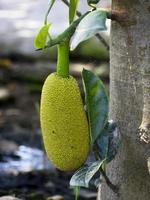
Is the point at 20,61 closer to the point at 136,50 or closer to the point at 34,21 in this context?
the point at 34,21

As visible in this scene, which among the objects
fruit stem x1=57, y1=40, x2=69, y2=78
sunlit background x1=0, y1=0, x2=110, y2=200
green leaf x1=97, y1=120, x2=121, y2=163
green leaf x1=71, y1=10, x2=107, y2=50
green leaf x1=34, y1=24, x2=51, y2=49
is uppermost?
green leaf x1=71, y1=10, x2=107, y2=50

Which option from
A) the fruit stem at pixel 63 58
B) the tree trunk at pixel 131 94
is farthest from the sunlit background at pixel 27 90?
the fruit stem at pixel 63 58

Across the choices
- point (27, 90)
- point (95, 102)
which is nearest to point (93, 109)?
point (95, 102)

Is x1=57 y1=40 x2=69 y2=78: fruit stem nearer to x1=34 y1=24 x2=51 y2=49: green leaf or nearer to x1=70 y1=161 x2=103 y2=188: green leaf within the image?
x1=34 y1=24 x2=51 y2=49: green leaf

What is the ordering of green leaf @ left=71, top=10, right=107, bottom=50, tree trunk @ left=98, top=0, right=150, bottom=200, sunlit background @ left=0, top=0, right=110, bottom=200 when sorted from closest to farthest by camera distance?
green leaf @ left=71, top=10, right=107, bottom=50 → tree trunk @ left=98, top=0, right=150, bottom=200 → sunlit background @ left=0, top=0, right=110, bottom=200

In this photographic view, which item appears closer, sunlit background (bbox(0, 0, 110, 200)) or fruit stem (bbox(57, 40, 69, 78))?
fruit stem (bbox(57, 40, 69, 78))

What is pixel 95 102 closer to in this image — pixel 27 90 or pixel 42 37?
pixel 42 37

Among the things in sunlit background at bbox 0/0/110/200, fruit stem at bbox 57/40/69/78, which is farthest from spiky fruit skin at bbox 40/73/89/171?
sunlit background at bbox 0/0/110/200

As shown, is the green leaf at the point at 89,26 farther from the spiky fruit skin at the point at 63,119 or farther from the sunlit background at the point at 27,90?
the sunlit background at the point at 27,90
